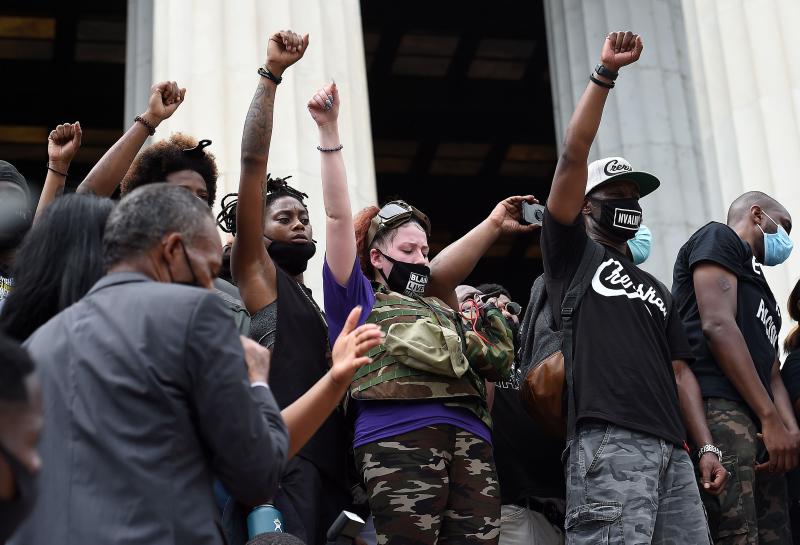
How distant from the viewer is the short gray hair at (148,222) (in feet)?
10.4

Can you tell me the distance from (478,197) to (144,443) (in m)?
19.9

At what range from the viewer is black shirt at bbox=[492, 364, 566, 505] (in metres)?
6.20

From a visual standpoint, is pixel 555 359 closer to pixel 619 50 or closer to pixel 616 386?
pixel 616 386

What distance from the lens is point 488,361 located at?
209 inches

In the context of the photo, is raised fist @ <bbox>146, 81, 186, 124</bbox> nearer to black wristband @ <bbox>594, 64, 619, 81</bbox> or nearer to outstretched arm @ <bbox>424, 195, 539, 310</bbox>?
outstretched arm @ <bbox>424, 195, 539, 310</bbox>

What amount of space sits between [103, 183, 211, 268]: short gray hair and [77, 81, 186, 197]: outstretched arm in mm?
1776

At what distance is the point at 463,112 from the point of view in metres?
20.1

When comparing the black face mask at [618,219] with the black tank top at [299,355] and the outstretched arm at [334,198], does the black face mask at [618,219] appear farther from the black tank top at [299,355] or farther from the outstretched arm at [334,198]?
the black tank top at [299,355]

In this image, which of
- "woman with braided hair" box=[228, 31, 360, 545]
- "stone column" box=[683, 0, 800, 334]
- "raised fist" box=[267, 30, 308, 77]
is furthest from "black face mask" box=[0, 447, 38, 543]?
"stone column" box=[683, 0, 800, 334]

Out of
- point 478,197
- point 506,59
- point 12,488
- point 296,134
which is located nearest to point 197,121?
point 296,134

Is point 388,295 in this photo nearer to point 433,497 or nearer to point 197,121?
point 433,497

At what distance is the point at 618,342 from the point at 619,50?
123cm

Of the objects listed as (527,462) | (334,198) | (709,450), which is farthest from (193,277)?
(527,462)

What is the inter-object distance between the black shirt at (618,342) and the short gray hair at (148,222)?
2.39 meters
